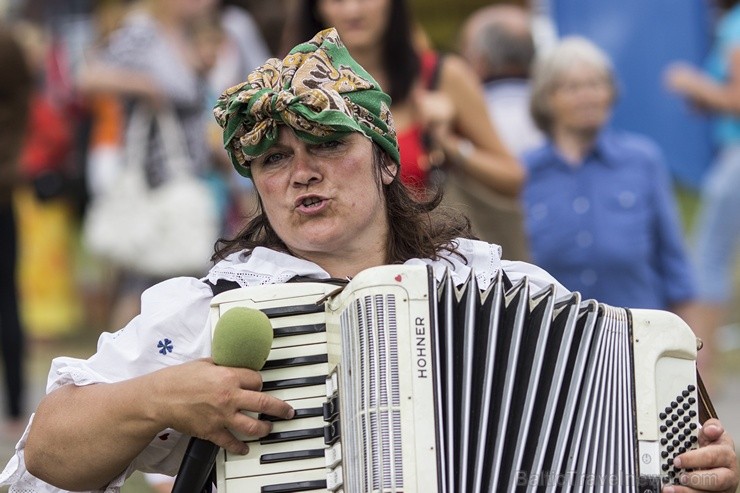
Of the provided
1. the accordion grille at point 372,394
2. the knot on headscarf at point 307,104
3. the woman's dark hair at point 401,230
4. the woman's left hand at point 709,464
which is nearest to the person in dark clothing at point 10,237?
the woman's dark hair at point 401,230

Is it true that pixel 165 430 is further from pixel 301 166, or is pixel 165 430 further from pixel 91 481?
pixel 301 166

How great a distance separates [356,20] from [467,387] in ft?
8.87

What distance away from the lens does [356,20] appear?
5621 mm

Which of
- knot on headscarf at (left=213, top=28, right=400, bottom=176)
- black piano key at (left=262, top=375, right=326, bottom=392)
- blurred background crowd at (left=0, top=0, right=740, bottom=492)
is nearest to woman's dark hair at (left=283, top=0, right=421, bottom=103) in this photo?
blurred background crowd at (left=0, top=0, right=740, bottom=492)

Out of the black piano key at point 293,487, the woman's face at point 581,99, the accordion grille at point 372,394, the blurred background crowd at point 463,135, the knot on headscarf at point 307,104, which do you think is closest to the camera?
the accordion grille at point 372,394

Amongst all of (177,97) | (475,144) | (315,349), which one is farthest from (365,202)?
(177,97)

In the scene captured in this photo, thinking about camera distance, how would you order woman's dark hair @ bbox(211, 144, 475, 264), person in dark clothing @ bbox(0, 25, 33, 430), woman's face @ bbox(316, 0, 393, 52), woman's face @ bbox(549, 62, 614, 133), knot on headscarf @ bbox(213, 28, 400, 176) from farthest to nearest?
person in dark clothing @ bbox(0, 25, 33, 430) → woman's face @ bbox(549, 62, 614, 133) → woman's face @ bbox(316, 0, 393, 52) → woman's dark hair @ bbox(211, 144, 475, 264) → knot on headscarf @ bbox(213, 28, 400, 176)

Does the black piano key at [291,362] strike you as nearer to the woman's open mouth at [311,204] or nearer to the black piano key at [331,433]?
the black piano key at [331,433]

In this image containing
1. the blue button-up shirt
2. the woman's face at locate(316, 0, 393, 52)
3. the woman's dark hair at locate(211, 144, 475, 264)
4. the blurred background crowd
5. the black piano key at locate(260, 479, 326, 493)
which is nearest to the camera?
the black piano key at locate(260, 479, 326, 493)

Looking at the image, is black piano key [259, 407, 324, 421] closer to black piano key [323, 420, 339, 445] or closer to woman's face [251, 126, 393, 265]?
black piano key [323, 420, 339, 445]

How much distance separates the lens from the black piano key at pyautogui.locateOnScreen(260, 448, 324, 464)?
3.18 m

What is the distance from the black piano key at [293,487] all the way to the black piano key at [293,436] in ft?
0.29

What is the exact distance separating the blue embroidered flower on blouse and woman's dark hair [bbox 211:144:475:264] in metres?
0.30

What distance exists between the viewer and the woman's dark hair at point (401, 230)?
11.6 feet
